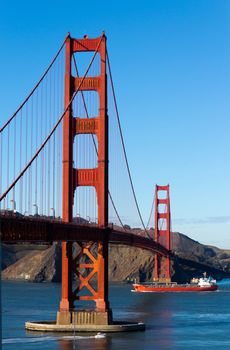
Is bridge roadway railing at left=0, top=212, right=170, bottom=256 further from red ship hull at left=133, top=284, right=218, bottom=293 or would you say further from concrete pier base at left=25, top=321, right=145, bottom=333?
red ship hull at left=133, top=284, right=218, bottom=293

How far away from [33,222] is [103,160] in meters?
13.2

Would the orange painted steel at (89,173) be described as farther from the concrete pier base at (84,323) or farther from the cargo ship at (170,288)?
the cargo ship at (170,288)

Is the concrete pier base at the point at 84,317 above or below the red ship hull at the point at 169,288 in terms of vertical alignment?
above

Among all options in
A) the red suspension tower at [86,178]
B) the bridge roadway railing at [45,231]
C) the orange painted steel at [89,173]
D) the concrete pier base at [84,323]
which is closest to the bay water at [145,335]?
the concrete pier base at [84,323]

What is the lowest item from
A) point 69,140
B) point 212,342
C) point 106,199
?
point 212,342

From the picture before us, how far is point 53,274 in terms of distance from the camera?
174m

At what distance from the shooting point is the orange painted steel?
155ft

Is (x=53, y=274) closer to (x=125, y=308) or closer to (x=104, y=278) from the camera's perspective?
(x=125, y=308)

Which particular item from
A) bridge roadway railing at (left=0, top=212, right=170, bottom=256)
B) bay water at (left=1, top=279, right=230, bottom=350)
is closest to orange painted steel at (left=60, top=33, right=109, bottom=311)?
bridge roadway railing at (left=0, top=212, right=170, bottom=256)

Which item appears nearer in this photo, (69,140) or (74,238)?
(74,238)

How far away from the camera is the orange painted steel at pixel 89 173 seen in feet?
155

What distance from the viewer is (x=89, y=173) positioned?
159 feet

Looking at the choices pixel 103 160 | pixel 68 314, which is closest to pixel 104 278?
pixel 68 314

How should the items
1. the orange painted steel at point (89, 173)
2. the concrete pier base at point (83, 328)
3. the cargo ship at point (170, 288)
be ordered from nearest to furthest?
1. the concrete pier base at point (83, 328)
2. the orange painted steel at point (89, 173)
3. the cargo ship at point (170, 288)
